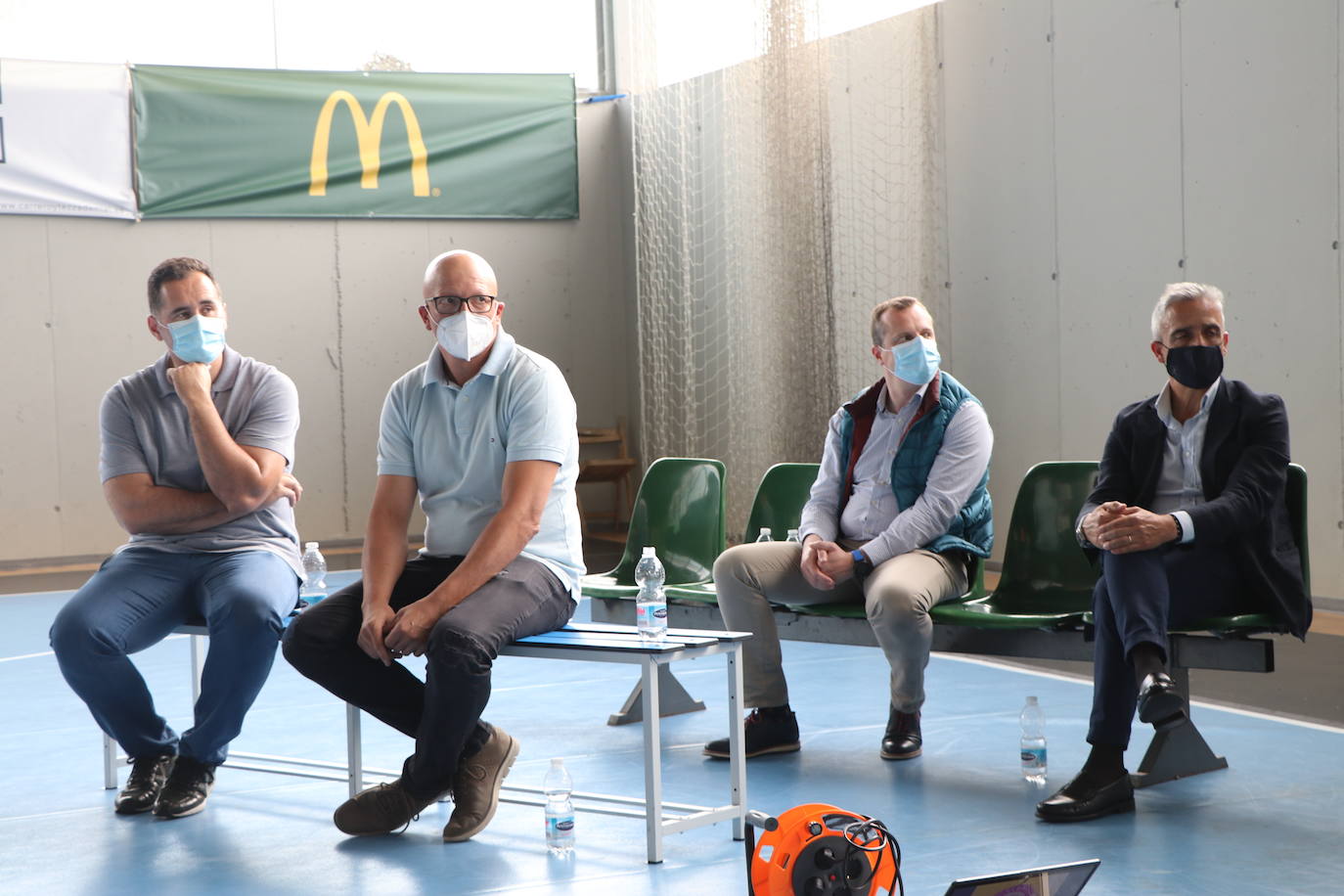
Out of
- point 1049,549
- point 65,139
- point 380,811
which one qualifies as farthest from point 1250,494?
point 65,139

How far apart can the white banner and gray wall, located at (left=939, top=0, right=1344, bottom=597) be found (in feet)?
17.3

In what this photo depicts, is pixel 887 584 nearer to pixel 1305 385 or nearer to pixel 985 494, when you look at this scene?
pixel 985 494

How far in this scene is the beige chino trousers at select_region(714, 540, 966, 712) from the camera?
384 cm

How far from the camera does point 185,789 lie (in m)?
3.64

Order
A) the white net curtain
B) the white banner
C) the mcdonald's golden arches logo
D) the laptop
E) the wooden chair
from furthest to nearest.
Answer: the wooden chair
the mcdonald's golden arches logo
the white banner
the white net curtain
the laptop

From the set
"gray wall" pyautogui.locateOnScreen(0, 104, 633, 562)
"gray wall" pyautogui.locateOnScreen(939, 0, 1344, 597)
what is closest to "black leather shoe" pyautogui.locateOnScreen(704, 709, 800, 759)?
"gray wall" pyautogui.locateOnScreen(939, 0, 1344, 597)

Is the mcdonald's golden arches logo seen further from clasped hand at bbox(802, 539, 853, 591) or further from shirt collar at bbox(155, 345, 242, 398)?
clasped hand at bbox(802, 539, 853, 591)

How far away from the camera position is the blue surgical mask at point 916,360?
4.08 meters

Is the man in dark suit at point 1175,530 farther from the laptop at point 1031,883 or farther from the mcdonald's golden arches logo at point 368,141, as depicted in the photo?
the mcdonald's golden arches logo at point 368,141

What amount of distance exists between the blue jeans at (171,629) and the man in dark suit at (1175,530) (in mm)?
1909

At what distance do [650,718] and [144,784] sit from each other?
1426 mm

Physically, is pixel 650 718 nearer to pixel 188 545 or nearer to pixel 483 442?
pixel 483 442

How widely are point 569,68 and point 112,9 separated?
3104mm

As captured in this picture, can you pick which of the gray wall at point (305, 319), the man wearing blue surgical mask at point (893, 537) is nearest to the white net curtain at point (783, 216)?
the gray wall at point (305, 319)
